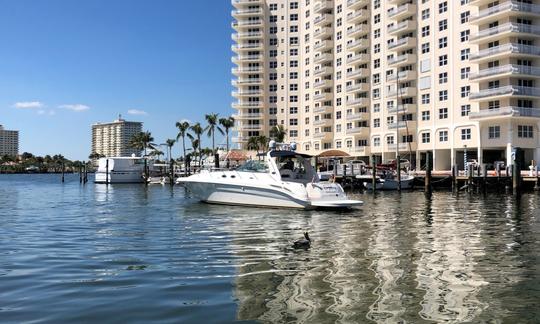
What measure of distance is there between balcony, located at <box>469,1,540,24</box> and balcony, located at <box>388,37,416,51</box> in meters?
14.4

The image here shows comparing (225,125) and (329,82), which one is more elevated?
(329,82)

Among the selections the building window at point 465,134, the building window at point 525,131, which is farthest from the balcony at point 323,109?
the building window at point 525,131

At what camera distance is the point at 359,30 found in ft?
313

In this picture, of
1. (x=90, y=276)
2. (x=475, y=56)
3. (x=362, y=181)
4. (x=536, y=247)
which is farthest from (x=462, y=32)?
(x=90, y=276)

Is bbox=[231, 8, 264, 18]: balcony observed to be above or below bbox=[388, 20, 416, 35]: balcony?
above

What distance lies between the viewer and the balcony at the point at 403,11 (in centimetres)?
8481

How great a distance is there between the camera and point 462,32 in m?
76.2

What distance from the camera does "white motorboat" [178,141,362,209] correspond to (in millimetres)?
29438

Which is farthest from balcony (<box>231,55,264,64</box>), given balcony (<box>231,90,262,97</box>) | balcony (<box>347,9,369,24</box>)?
balcony (<box>347,9,369,24</box>)

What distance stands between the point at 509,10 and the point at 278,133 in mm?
51371

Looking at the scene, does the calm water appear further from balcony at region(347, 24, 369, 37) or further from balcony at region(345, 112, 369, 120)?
balcony at region(347, 24, 369, 37)

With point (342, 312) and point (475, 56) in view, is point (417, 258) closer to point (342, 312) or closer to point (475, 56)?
point (342, 312)

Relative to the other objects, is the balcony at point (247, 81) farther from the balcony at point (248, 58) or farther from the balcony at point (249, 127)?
the balcony at point (249, 127)

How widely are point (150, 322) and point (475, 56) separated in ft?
235
